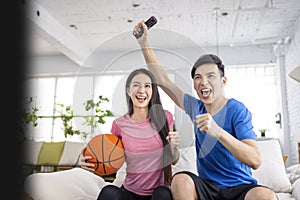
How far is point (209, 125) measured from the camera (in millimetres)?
1059

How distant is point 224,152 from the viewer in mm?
1298

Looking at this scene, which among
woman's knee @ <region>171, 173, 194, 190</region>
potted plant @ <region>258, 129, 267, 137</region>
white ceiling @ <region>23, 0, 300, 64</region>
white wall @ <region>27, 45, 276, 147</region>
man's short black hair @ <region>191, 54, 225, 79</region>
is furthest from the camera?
potted plant @ <region>258, 129, 267, 137</region>

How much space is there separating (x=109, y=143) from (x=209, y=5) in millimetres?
3141

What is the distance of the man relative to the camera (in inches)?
45.9

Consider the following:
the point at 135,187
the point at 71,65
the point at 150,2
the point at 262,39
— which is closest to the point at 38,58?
the point at 71,65

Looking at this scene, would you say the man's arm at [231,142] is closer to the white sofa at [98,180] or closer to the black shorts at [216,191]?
the black shorts at [216,191]

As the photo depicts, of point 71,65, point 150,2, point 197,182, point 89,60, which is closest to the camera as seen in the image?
point 89,60

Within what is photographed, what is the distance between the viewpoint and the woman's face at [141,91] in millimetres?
1269

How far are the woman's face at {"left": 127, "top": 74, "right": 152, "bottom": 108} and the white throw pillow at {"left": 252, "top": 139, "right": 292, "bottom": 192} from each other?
42.4 inches

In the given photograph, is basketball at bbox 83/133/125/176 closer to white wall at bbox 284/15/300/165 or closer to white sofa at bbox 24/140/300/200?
white sofa at bbox 24/140/300/200

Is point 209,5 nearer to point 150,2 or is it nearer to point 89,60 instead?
point 150,2

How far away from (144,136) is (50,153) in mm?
3293

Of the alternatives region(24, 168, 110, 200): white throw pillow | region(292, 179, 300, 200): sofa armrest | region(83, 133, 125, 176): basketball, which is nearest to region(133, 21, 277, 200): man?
region(83, 133, 125, 176): basketball

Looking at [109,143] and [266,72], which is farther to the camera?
[266,72]
